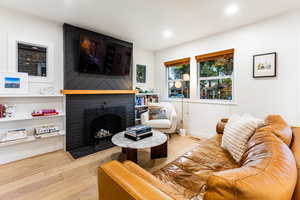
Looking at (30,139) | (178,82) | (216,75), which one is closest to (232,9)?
(216,75)

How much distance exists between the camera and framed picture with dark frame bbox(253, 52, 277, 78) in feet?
8.23

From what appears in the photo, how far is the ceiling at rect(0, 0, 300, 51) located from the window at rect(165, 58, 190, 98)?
96 cm

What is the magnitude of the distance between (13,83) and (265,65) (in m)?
4.29

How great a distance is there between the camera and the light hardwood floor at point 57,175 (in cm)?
164

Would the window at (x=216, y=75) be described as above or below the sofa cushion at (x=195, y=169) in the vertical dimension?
above

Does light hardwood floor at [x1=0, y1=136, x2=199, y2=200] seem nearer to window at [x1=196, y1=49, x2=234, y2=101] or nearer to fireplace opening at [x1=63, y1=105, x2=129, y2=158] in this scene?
fireplace opening at [x1=63, y1=105, x2=129, y2=158]

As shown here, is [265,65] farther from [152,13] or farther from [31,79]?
[31,79]

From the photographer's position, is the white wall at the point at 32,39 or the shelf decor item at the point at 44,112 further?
the shelf decor item at the point at 44,112

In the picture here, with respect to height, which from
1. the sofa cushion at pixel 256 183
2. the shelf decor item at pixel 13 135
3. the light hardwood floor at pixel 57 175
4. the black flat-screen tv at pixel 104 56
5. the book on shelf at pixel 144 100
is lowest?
the light hardwood floor at pixel 57 175

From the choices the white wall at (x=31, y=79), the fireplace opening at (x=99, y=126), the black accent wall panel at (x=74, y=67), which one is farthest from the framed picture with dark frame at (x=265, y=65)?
the white wall at (x=31, y=79)

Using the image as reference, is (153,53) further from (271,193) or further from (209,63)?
(271,193)

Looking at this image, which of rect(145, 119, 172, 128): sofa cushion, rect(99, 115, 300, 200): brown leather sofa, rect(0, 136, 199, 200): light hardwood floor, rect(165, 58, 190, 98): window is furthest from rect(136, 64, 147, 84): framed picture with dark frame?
rect(99, 115, 300, 200): brown leather sofa

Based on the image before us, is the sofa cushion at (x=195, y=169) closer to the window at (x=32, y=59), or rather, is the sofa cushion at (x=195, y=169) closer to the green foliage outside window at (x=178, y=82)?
the green foliage outside window at (x=178, y=82)

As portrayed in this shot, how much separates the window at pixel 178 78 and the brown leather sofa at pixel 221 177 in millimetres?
2520
